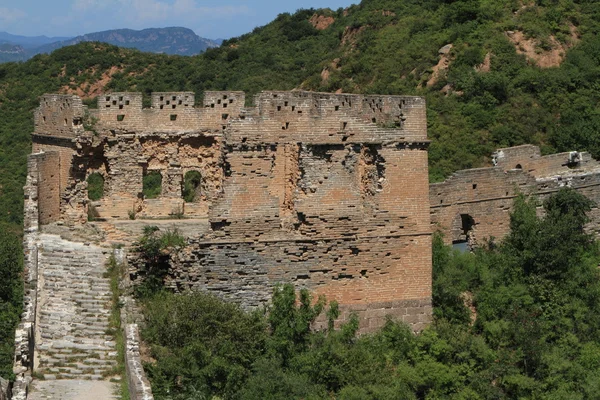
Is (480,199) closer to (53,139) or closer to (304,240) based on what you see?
(304,240)

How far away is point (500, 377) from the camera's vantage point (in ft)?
49.9

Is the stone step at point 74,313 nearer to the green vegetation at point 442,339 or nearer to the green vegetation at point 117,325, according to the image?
the green vegetation at point 117,325

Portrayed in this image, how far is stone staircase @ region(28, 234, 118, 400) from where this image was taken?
12.4 m

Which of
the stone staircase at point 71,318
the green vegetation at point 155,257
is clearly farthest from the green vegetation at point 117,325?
the green vegetation at point 155,257

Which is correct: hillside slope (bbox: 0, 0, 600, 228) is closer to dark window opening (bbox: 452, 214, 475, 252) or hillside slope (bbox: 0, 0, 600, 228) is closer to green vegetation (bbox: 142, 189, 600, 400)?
dark window opening (bbox: 452, 214, 475, 252)

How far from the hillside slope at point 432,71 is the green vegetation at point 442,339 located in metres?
7.34

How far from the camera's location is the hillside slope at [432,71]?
2830 centimetres

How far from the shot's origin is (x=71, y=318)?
13461mm

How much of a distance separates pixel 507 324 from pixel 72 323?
6.85 m

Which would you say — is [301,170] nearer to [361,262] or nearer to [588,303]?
[361,262]

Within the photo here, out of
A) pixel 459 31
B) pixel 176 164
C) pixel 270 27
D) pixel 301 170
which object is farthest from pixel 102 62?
pixel 301 170

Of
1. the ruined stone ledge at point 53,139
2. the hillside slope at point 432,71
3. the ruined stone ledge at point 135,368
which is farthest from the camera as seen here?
the hillside slope at point 432,71

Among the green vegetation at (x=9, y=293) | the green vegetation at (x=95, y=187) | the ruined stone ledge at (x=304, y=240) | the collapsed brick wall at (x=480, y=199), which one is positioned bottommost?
the green vegetation at (x=9, y=293)

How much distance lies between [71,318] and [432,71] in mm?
20569
